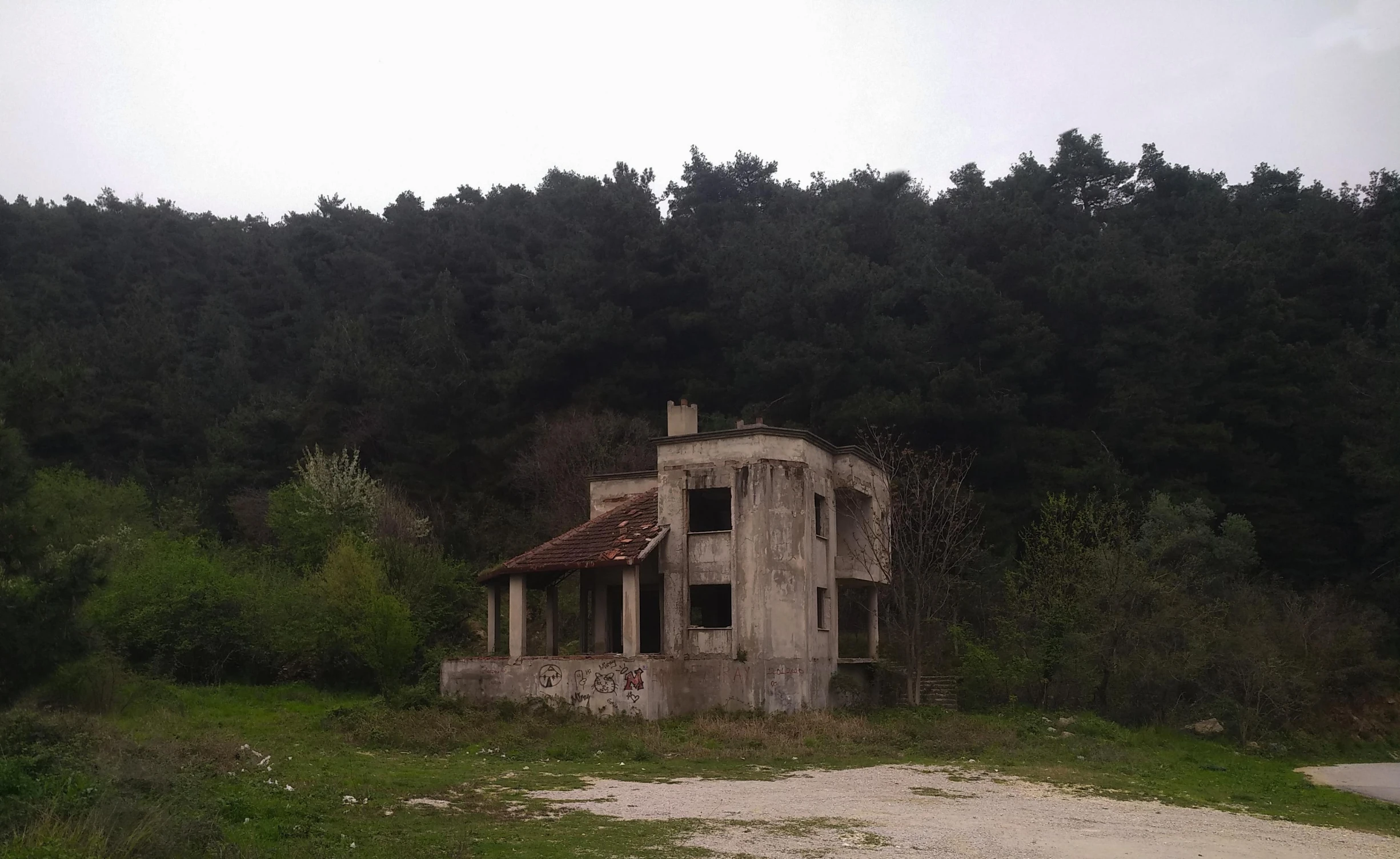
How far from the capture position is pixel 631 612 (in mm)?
28578

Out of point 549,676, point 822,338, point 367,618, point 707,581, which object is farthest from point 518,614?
point 822,338

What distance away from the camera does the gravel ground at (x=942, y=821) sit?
13.2 metres

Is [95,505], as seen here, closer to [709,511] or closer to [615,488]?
[615,488]

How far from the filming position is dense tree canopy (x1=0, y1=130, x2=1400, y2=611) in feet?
152

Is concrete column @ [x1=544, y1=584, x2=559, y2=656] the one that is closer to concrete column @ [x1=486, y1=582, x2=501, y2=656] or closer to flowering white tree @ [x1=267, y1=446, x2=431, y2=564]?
concrete column @ [x1=486, y1=582, x2=501, y2=656]

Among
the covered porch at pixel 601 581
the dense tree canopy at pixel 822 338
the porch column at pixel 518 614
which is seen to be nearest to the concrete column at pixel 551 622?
the covered porch at pixel 601 581

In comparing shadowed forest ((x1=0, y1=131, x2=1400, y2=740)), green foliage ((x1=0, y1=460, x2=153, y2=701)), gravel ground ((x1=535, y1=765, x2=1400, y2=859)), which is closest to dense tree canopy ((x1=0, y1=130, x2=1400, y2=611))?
shadowed forest ((x1=0, y1=131, x2=1400, y2=740))

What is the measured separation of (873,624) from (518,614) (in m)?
10.6

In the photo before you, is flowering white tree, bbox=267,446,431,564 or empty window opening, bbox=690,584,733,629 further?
flowering white tree, bbox=267,446,431,564

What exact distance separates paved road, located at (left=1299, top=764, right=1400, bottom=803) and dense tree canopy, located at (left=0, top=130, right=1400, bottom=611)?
14.8m

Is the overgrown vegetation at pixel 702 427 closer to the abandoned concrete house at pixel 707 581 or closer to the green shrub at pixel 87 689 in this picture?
the green shrub at pixel 87 689

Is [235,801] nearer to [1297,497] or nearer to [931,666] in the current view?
[931,666]

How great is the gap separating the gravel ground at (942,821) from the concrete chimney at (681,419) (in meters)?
14.3

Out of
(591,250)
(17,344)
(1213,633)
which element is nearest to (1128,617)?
(1213,633)
